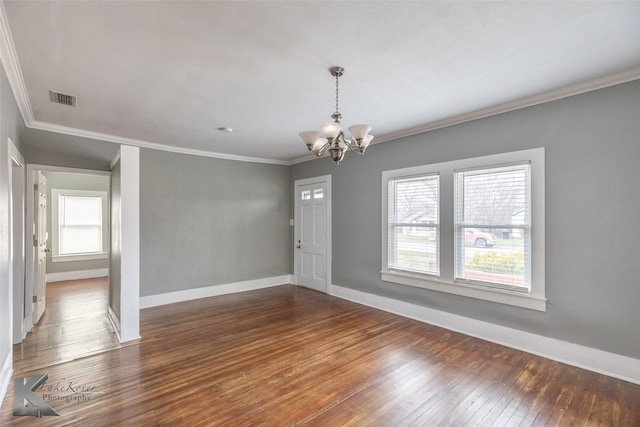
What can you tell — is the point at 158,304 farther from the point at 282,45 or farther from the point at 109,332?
the point at 282,45

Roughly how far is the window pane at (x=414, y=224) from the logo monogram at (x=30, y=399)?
4046mm

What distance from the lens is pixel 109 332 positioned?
12.5 ft

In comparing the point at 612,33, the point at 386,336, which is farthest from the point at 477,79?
the point at 386,336

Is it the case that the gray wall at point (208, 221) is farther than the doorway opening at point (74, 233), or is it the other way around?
the doorway opening at point (74, 233)

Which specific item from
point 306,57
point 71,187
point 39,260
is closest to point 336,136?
point 306,57

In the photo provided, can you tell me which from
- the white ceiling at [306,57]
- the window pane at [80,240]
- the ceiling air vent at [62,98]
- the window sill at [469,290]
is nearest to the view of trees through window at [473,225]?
the window sill at [469,290]

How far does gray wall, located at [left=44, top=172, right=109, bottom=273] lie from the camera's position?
6.92m

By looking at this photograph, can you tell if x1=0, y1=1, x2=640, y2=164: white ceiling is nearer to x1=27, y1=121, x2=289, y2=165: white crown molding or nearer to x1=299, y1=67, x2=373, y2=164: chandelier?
x1=27, y1=121, x2=289, y2=165: white crown molding

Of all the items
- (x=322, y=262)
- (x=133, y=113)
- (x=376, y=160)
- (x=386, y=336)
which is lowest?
(x=386, y=336)

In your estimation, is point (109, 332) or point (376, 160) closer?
point (109, 332)

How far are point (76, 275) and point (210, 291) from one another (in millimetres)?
4102

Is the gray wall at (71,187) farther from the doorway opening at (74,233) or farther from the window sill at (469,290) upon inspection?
the window sill at (469,290)

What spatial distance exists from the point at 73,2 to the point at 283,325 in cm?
373

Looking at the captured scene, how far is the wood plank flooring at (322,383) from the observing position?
218 cm
